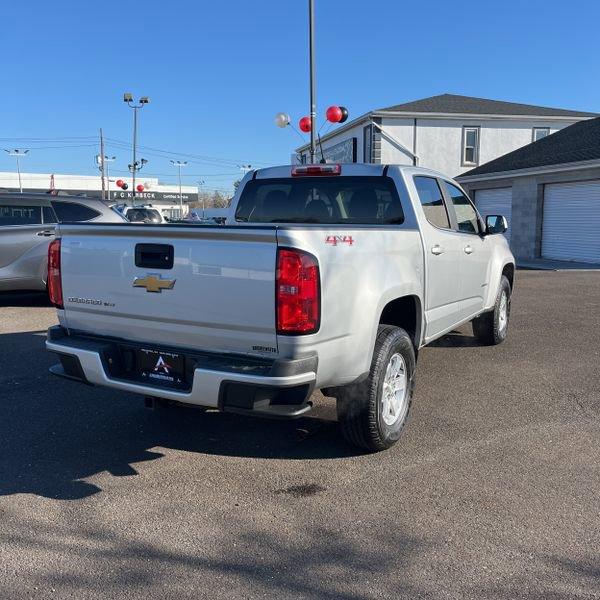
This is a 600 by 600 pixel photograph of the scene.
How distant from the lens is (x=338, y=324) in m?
3.44

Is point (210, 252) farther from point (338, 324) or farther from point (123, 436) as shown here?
point (123, 436)

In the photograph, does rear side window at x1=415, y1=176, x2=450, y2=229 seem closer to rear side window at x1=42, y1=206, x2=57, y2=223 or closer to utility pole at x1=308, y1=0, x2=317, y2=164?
rear side window at x1=42, y1=206, x2=57, y2=223

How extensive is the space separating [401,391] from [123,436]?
203 cm

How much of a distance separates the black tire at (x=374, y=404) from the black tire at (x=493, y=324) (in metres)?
3.05

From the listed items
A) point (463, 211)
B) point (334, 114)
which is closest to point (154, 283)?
point (463, 211)

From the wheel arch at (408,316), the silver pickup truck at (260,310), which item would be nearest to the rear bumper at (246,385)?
the silver pickup truck at (260,310)

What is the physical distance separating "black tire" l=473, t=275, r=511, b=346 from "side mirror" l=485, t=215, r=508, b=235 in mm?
717

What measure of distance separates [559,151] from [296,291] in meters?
20.1

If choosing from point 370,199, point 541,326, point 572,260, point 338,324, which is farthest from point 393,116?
point 338,324

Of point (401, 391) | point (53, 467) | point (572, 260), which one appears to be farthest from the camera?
point (572, 260)

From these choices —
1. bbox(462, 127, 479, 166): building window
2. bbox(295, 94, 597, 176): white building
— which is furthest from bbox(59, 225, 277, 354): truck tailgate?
bbox(462, 127, 479, 166): building window

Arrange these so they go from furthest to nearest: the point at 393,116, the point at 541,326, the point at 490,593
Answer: the point at 393,116, the point at 541,326, the point at 490,593

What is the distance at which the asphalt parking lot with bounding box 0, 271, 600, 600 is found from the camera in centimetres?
273

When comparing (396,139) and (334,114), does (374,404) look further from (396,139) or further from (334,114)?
(396,139)
